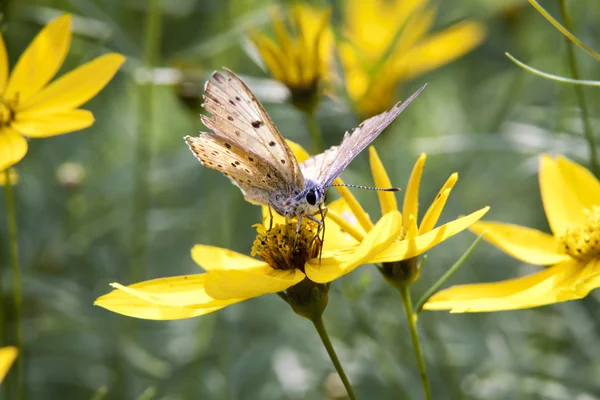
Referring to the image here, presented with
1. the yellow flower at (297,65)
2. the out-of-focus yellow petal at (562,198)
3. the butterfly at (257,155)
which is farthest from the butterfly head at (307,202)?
the yellow flower at (297,65)

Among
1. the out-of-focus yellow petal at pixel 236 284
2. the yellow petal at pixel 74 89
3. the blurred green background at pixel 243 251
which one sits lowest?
the blurred green background at pixel 243 251

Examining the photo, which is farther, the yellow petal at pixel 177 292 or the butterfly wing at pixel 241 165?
the butterfly wing at pixel 241 165

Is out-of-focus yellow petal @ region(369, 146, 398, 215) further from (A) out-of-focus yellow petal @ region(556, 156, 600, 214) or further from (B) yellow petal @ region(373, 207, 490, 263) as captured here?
(A) out-of-focus yellow petal @ region(556, 156, 600, 214)

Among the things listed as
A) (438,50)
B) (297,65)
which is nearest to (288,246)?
(297,65)

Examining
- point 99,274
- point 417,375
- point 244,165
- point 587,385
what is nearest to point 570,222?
point 244,165

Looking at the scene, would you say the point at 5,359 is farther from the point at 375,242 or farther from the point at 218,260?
the point at 375,242

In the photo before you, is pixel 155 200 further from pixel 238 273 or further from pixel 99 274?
pixel 238 273

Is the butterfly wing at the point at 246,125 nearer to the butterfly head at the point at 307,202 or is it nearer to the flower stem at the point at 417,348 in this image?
the butterfly head at the point at 307,202
